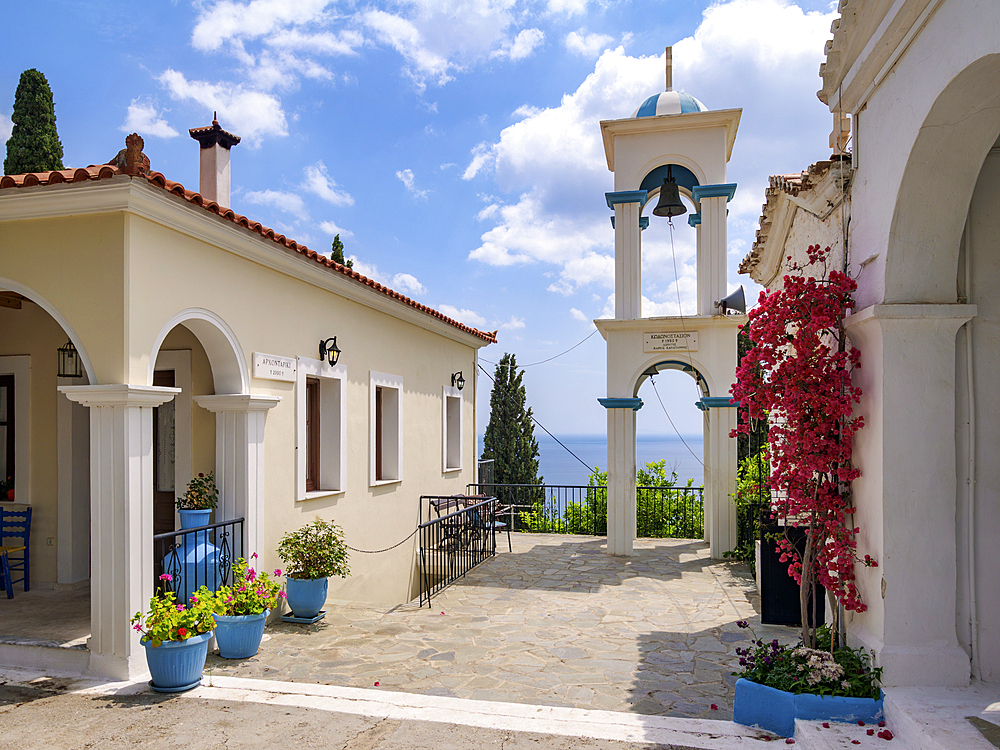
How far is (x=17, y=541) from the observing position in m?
7.29

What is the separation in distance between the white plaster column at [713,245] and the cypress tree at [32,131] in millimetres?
12064

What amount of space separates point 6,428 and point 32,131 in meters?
8.35

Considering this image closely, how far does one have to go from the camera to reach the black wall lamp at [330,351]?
7949 mm

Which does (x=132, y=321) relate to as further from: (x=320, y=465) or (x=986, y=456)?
(x=986, y=456)

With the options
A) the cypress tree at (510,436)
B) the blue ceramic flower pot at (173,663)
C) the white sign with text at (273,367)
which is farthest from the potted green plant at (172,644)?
the cypress tree at (510,436)

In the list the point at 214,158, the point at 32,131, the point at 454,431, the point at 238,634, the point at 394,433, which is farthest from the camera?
the point at 454,431

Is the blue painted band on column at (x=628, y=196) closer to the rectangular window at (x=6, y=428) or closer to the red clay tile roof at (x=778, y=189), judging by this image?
the red clay tile roof at (x=778, y=189)

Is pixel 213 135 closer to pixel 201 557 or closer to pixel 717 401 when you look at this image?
pixel 201 557

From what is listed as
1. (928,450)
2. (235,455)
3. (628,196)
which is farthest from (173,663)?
(628,196)

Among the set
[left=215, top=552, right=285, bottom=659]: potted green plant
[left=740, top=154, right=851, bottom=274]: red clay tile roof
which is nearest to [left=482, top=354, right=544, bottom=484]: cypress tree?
[left=740, top=154, right=851, bottom=274]: red clay tile roof

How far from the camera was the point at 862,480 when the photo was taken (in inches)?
172

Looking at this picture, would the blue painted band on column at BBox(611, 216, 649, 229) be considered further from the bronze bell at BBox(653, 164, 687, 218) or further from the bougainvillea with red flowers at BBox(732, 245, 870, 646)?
the bougainvillea with red flowers at BBox(732, 245, 870, 646)

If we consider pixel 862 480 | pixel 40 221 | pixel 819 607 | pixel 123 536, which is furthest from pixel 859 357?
pixel 40 221

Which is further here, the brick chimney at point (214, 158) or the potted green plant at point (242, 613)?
the brick chimney at point (214, 158)
